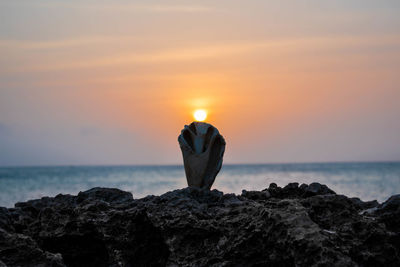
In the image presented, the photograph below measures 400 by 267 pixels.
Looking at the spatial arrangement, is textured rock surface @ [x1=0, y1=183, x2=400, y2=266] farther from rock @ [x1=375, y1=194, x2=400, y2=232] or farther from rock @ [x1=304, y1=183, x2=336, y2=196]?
rock @ [x1=304, y1=183, x2=336, y2=196]

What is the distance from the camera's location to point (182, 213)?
7398 millimetres

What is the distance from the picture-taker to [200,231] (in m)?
7.23

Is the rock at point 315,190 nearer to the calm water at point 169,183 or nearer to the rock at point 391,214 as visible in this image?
the rock at point 391,214

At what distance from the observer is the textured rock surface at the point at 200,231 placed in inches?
259

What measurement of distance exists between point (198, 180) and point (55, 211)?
3055 millimetres

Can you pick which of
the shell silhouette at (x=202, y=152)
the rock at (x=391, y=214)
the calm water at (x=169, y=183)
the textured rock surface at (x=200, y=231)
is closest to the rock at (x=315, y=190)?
the textured rock surface at (x=200, y=231)

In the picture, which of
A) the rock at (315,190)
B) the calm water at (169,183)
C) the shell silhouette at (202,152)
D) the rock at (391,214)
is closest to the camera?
the rock at (391,214)

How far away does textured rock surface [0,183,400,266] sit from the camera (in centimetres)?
657

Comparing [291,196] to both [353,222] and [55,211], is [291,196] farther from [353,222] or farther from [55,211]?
[55,211]

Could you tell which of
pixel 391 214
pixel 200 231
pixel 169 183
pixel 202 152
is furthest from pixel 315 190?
pixel 169 183

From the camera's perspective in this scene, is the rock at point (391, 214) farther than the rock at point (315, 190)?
No

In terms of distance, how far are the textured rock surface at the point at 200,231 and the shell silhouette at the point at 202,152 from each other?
1.91 meters

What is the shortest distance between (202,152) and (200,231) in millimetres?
3422

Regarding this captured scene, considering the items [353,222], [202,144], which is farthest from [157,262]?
[202,144]
